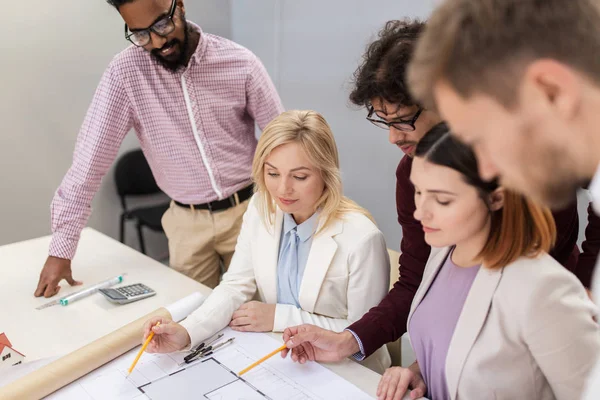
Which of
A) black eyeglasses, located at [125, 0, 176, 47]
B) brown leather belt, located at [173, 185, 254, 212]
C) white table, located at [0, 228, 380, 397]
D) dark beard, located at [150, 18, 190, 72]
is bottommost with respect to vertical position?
white table, located at [0, 228, 380, 397]

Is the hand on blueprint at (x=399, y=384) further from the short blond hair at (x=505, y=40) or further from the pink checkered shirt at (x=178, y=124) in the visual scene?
the pink checkered shirt at (x=178, y=124)

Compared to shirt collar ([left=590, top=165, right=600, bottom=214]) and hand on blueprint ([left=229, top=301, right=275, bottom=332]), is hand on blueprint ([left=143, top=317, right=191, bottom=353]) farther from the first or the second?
Result: shirt collar ([left=590, top=165, right=600, bottom=214])

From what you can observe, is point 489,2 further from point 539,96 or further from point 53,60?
point 53,60

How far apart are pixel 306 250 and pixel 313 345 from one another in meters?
0.35

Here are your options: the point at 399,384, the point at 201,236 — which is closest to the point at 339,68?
the point at 201,236

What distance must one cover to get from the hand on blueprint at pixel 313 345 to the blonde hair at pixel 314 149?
34 cm

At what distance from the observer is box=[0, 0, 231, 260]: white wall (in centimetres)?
265

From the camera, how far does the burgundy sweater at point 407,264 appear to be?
3.95 ft

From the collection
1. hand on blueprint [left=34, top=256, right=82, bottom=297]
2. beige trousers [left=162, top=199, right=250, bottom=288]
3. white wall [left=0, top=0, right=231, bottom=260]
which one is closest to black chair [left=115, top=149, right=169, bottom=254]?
white wall [left=0, top=0, right=231, bottom=260]

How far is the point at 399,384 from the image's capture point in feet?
3.43

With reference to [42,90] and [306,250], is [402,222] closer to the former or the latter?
[306,250]

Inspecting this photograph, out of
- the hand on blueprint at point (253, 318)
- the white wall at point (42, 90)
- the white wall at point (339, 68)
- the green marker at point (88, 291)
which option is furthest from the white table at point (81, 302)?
the white wall at point (339, 68)

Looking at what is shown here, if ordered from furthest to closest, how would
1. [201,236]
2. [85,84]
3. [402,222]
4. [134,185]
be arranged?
[134,185] → [85,84] → [201,236] → [402,222]

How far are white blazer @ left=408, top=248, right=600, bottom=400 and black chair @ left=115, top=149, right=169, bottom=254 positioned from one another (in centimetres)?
239
